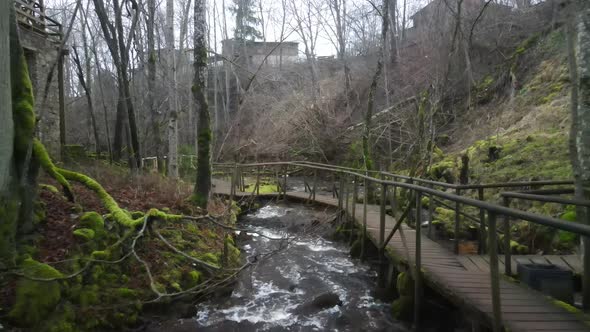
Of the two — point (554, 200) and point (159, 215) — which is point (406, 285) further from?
point (159, 215)

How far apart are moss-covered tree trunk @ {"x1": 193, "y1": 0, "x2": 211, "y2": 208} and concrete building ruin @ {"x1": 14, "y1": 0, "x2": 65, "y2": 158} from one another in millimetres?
7732

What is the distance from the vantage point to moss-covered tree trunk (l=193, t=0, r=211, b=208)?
8570 millimetres

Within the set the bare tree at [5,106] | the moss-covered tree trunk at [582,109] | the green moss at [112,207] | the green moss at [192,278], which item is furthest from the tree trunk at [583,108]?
the bare tree at [5,106]

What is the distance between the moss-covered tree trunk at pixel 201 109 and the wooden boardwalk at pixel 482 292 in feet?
14.7

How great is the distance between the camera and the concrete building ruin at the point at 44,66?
554 inches

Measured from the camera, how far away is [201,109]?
28.8 feet

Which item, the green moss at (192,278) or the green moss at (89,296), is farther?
the green moss at (192,278)

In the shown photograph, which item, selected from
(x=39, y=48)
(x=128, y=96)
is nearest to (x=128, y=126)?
(x=128, y=96)

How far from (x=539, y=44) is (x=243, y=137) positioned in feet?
58.5

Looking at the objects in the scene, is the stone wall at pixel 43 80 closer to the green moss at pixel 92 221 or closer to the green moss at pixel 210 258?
the green moss at pixel 92 221

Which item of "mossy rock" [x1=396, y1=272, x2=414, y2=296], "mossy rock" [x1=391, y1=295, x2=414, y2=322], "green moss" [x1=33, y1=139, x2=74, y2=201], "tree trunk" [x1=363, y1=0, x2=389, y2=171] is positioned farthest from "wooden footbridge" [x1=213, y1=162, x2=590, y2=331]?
"green moss" [x1=33, y1=139, x2=74, y2=201]

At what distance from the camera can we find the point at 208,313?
5.92 metres

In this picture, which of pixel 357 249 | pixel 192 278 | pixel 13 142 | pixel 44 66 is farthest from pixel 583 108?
pixel 44 66

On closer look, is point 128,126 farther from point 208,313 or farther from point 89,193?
point 208,313
